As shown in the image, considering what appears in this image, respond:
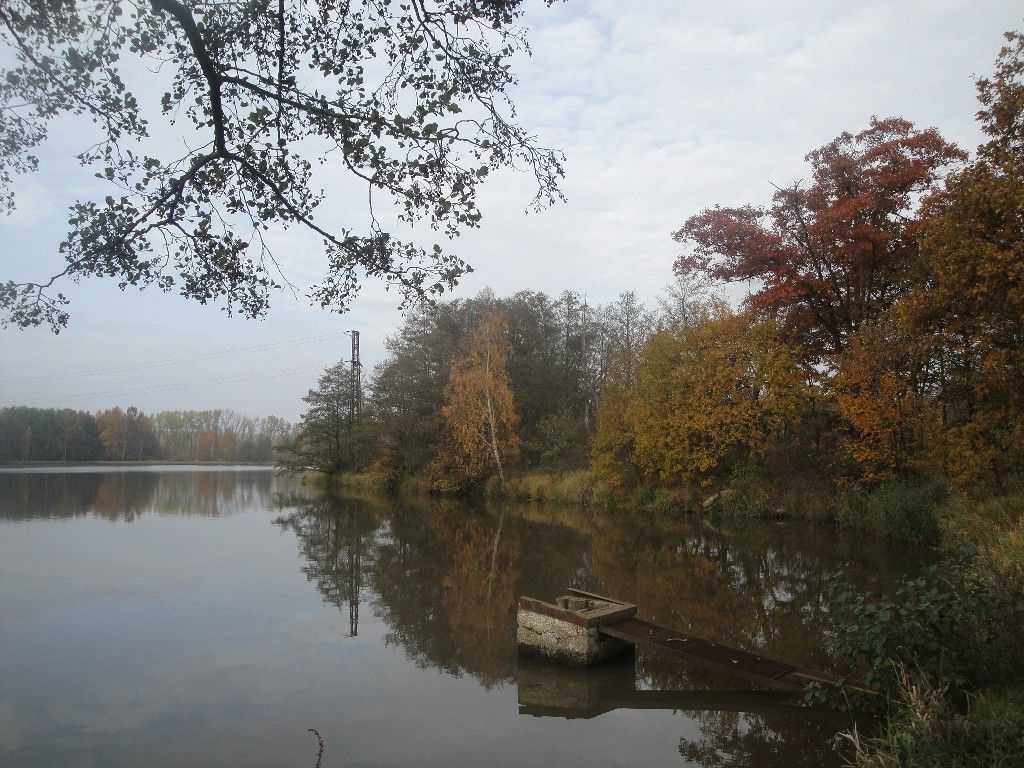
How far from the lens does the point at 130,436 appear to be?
92.1m

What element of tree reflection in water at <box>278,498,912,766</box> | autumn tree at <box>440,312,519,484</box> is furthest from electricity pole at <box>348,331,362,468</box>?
tree reflection in water at <box>278,498,912,766</box>

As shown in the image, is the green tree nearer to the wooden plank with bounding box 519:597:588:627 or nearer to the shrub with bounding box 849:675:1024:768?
the wooden plank with bounding box 519:597:588:627

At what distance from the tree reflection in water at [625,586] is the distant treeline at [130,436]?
35037 millimetres

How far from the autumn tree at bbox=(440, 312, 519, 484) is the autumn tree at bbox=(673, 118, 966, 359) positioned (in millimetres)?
12206

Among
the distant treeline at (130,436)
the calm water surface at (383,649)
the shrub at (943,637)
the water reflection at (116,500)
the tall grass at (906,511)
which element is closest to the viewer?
the shrub at (943,637)

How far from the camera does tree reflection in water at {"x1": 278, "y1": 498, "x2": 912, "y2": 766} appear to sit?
6174 mm

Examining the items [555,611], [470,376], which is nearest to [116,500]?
[470,376]

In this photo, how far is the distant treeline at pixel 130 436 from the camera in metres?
67.9

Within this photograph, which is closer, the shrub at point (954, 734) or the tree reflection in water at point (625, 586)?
the shrub at point (954, 734)

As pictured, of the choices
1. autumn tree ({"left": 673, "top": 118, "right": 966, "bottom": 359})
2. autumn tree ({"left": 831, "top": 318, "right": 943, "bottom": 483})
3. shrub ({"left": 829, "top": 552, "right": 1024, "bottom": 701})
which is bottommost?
shrub ({"left": 829, "top": 552, "right": 1024, "bottom": 701})

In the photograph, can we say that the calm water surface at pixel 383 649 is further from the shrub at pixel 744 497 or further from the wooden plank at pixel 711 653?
the shrub at pixel 744 497

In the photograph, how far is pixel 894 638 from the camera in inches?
200

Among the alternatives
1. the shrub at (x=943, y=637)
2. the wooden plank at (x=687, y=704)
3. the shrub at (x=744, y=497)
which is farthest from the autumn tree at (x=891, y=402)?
the shrub at (x=943, y=637)

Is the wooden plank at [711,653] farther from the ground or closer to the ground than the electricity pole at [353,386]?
closer to the ground
